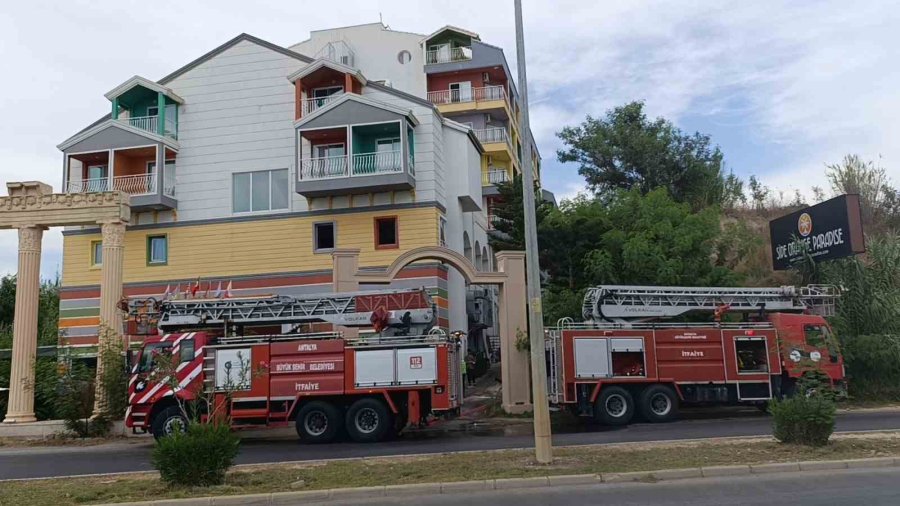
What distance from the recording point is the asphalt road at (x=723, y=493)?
29.9ft

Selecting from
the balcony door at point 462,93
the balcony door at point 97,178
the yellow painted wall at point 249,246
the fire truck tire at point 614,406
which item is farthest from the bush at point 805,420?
the balcony door at point 462,93

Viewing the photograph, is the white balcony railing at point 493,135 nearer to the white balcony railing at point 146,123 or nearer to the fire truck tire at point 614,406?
the white balcony railing at point 146,123

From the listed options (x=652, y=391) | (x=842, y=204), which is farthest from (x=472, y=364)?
(x=842, y=204)

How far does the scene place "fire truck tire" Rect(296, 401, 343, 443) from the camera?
17.9 m

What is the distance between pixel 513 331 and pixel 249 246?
40.6 feet

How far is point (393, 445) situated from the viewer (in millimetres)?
16703

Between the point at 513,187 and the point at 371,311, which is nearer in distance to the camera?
the point at 371,311

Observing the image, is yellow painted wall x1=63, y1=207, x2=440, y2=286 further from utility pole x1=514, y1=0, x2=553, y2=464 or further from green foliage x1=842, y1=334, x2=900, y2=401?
utility pole x1=514, y1=0, x2=553, y2=464

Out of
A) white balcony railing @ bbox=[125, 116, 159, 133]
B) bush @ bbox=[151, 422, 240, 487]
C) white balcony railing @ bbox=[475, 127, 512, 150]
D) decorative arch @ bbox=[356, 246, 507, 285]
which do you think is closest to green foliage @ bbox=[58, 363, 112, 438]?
decorative arch @ bbox=[356, 246, 507, 285]

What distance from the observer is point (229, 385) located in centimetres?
1620

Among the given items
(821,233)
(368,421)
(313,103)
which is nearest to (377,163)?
(313,103)

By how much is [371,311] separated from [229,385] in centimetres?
435

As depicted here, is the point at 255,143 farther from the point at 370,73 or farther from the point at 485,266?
the point at 370,73

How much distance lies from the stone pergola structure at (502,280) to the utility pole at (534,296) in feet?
34.1
